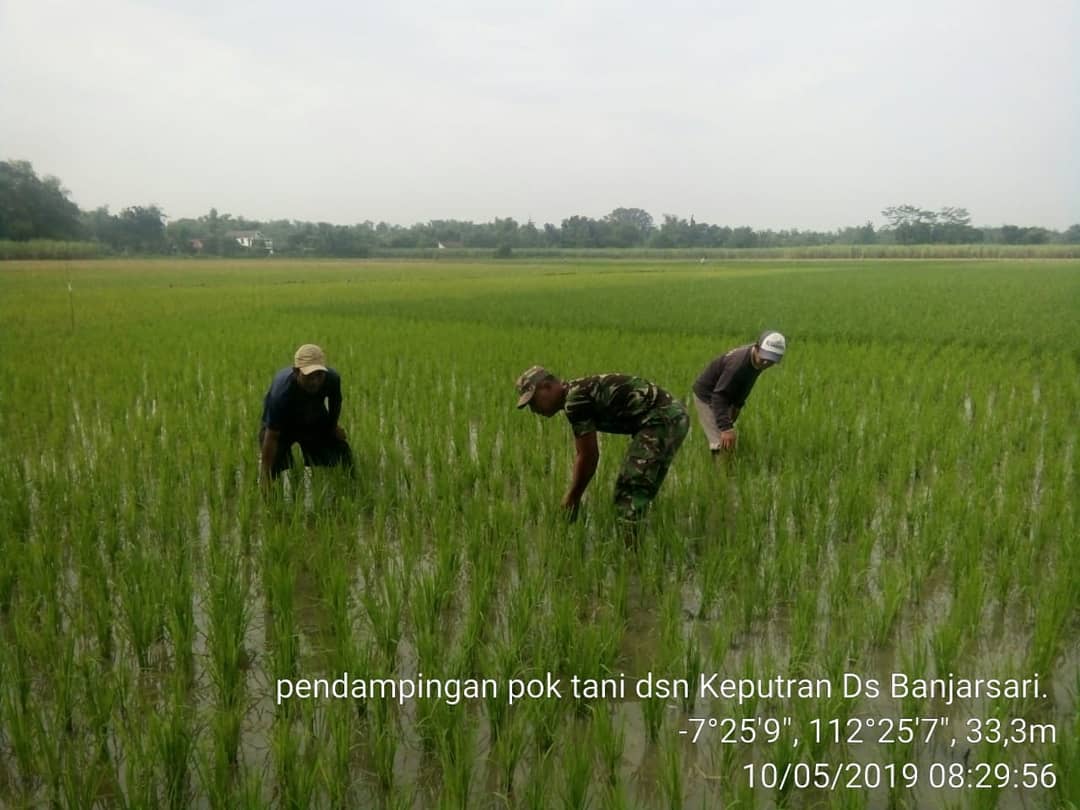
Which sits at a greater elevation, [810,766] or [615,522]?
[615,522]

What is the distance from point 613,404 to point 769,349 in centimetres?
120

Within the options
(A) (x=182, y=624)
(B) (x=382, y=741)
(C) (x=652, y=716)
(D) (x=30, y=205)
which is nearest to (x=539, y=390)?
(C) (x=652, y=716)

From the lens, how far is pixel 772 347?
3791 millimetres

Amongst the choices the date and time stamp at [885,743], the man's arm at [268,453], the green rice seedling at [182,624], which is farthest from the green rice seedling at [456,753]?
the man's arm at [268,453]

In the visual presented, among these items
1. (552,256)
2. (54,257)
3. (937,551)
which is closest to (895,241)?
(552,256)

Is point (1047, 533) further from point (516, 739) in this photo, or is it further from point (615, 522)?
point (516, 739)

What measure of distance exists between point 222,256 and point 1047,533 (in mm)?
44759

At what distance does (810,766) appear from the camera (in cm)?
181

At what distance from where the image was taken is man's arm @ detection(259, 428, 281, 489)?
11.8 ft

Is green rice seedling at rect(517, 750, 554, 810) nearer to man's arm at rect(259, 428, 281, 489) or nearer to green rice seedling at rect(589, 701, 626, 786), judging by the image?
green rice seedling at rect(589, 701, 626, 786)

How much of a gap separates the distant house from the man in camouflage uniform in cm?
4662

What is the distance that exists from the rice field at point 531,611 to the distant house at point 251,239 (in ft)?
145

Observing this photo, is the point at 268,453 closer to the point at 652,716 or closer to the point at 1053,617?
the point at 652,716

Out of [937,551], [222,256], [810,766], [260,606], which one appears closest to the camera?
[810,766]
